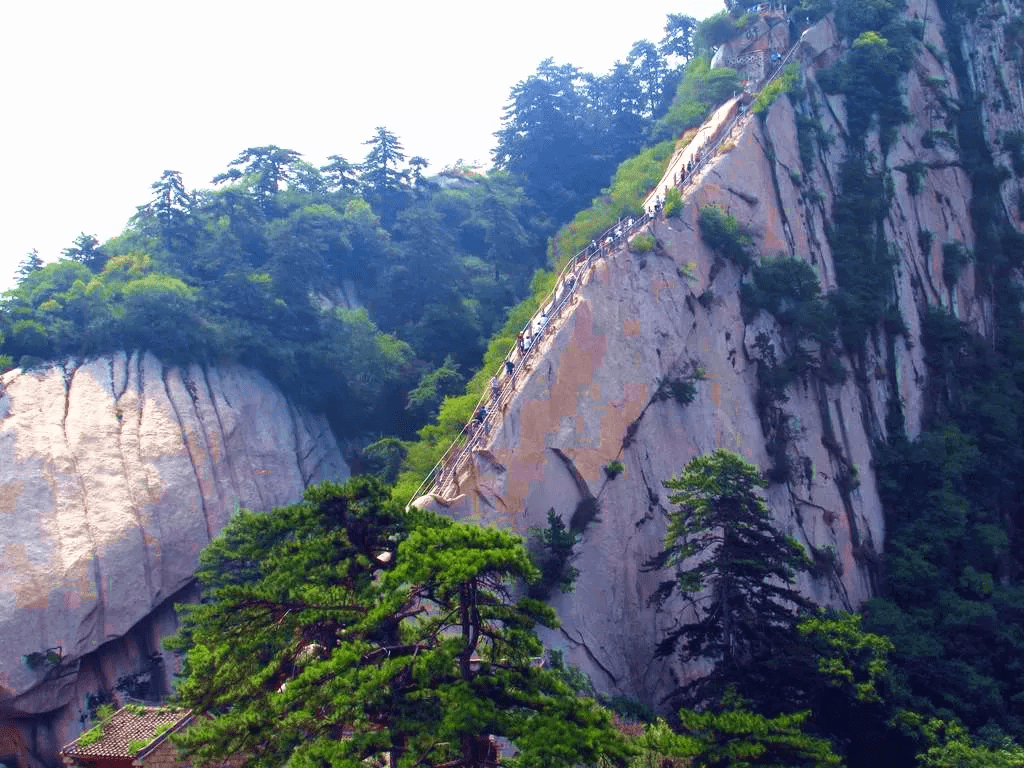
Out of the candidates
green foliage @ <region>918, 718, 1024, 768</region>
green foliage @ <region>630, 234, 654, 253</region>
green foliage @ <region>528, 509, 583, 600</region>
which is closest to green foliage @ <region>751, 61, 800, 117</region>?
green foliage @ <region>630, 234, 654, 253</region>

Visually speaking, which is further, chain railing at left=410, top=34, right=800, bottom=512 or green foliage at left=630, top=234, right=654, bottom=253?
green foliage at left=630, top=234, right=654, bottom=253

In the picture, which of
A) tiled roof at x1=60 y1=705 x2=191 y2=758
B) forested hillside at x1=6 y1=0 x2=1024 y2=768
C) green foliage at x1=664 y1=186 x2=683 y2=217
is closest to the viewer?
forested hillside at x1=6 y1=0 x2=1024 y2=768

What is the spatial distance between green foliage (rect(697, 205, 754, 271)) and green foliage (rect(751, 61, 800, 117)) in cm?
558

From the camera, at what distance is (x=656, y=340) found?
91.6 feet

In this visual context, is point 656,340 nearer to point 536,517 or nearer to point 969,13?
point 536,517

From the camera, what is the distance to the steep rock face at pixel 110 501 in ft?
81.0

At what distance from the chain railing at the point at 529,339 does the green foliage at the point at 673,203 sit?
35 cm

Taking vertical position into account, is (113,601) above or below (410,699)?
above

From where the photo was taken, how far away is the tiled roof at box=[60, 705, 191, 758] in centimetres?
2070

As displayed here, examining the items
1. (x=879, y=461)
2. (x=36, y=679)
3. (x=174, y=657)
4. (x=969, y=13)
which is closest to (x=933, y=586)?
(x=879, y=461)

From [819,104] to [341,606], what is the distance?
28652 mm

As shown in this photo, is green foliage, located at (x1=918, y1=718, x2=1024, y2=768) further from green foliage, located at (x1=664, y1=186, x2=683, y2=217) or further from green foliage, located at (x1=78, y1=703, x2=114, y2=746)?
green foliage, located at (x1=78, y1=703, x2=114, y2=746)

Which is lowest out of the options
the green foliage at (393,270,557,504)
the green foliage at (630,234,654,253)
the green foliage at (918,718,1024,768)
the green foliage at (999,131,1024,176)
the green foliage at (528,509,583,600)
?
the green foliage at (918,718,1024,768)

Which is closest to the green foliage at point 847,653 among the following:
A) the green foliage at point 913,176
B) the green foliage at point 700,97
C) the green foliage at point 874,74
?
the green foliage at point 913,176
